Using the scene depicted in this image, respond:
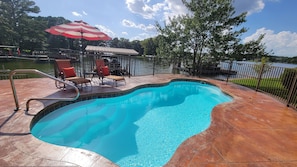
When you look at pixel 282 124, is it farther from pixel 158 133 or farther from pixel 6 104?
pixel 6 104

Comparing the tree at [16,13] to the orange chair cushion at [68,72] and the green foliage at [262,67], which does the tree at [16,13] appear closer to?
the orange chair cushion at [68,72]

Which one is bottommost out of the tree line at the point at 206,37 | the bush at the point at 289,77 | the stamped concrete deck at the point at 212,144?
the stamped concrete deck at the point at 212,144

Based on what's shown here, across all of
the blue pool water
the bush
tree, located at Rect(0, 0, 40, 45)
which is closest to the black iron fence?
the bush

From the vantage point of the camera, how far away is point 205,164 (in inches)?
79.9

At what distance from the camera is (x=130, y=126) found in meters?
3.89

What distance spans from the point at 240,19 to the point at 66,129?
38.4 ft

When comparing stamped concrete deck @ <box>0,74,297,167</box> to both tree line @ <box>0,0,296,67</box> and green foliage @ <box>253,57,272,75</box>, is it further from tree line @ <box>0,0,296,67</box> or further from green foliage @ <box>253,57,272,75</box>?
tree line @ <box>0,0,296,67</box>

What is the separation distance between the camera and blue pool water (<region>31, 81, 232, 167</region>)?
2930 millimetres

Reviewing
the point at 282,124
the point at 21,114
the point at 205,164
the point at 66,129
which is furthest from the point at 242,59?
the point at 21,114

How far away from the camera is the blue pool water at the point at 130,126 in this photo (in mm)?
2930

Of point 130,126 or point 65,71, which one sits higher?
point 65,71

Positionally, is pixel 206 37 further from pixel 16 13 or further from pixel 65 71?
pixel 16 13

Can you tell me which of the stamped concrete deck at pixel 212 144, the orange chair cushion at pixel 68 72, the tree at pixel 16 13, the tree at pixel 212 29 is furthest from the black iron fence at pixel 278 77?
the tree at pixel 16 13

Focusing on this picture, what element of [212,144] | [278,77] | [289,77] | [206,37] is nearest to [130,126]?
[212,144]
